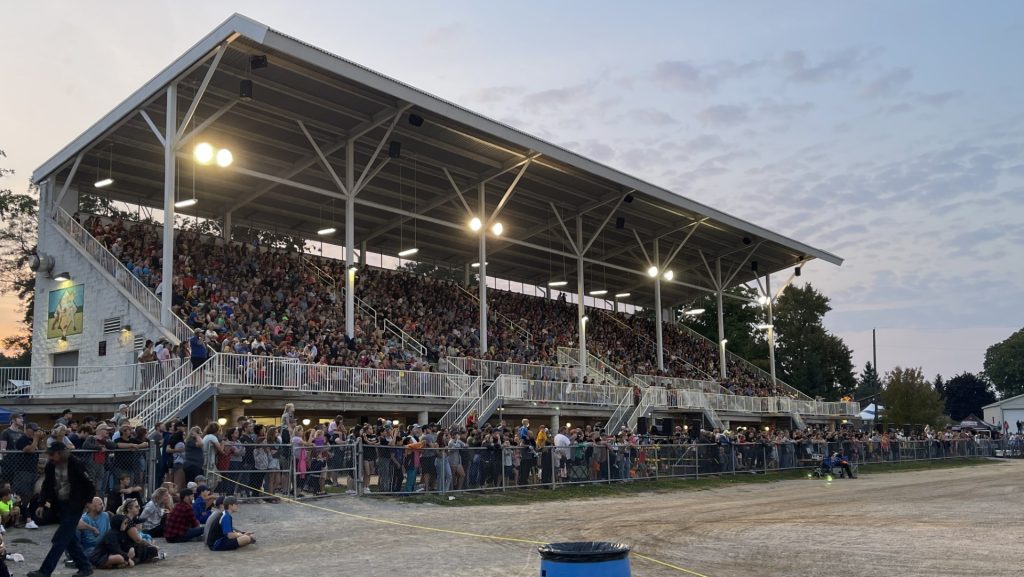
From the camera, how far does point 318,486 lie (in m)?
18.5

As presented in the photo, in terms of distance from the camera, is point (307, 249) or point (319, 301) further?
point (307, 249)

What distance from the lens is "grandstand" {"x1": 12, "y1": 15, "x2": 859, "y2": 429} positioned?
2611 cm

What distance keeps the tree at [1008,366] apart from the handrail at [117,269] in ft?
449

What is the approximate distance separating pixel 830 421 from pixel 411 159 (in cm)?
3017

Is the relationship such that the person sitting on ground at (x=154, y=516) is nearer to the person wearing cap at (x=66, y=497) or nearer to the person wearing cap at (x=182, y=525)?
the person wearing cap at (x=182, y=525)

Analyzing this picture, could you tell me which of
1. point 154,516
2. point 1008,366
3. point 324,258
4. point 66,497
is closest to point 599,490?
point 154,516

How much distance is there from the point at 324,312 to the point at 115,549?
72.0 ft

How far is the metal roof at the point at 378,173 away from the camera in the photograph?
27.7 metres

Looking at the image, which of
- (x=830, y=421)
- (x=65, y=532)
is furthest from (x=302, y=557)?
(x=830, y=421)

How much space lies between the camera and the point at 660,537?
572 inches

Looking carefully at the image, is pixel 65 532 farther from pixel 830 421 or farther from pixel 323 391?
pixel 830 421

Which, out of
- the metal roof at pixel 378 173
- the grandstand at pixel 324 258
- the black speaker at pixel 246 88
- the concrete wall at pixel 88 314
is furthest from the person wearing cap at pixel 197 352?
the metal roof at pixel 378 173

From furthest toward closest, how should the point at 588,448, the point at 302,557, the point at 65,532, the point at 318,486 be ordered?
the point at 588,448, the point at 318,486, the point at 302,557, the point at 65,532

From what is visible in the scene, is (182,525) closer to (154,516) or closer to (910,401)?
(154,516)
